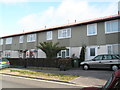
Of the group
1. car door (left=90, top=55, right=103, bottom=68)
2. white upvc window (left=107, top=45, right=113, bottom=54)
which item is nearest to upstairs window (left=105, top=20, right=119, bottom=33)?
white upvc window (left=107, top=45, right=113, bottom=54)

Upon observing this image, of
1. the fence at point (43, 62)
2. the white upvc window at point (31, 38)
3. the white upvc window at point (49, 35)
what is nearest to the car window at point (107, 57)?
the fence at point (43, 62)

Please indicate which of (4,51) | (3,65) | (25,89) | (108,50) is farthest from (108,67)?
(4,51)

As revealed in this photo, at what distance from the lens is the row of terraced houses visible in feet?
52.2

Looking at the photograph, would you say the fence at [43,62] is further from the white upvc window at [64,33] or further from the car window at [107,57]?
the white upvc window at [64,33]

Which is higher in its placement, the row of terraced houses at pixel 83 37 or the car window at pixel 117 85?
the row of terraced houses at pixel 83 37

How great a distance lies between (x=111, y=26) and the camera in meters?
16.1

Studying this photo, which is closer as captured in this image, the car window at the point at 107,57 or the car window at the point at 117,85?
the car window at the point at 117,85

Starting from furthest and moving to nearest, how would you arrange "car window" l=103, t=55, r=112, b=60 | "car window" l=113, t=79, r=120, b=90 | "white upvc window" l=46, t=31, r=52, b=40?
"white upvc window" l=46, t=31, r=52, b=40 → "car window" l=103, t=55, r=112, b=60 → "car window" l=113, t=79, r=120, b=90

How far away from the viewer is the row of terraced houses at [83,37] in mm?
15922

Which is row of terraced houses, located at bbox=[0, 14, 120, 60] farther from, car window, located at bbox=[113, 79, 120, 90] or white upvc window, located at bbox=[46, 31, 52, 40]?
car window, located at bbox=[113, 79, 120, 90]

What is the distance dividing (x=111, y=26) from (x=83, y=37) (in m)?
4.03

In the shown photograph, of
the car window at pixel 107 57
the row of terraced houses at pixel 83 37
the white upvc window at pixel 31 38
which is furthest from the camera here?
the white upvc window at pixel 31 38

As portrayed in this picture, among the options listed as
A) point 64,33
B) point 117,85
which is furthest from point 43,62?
point 117,85

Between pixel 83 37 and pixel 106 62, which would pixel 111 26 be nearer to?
pixel 83 37
